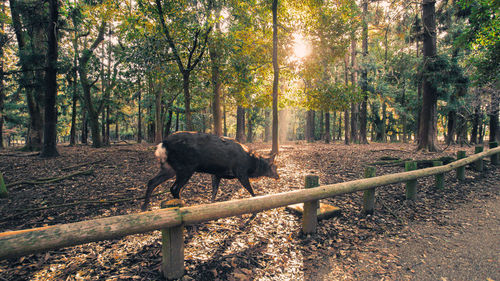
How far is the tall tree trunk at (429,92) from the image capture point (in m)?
11.7

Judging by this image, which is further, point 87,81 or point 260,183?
point 87,81

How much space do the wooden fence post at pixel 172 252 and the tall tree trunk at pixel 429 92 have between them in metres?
13.8

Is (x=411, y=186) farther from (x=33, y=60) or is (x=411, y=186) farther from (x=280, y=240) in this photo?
(x=33, y=60)

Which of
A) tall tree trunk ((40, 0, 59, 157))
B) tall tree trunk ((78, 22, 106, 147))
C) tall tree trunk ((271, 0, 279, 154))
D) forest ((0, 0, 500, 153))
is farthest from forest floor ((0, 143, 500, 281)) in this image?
tall tree trunk ((78, 22, 106, 147))

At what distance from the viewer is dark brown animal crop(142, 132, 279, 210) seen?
4.43 metres

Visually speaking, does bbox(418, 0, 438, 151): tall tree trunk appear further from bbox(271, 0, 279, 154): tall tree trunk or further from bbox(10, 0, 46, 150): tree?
bbox(10, 0, 46, 150): tree

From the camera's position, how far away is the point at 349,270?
3012mm

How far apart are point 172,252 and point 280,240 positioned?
6.05ft

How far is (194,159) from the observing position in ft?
14.6

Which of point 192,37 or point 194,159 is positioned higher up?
point 192,37

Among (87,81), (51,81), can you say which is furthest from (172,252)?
(87,81)

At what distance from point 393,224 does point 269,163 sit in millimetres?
2887

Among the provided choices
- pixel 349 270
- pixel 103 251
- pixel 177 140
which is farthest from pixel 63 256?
pixel 349 270

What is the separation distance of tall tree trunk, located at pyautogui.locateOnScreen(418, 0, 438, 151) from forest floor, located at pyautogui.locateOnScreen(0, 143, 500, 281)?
5760 millimetres
